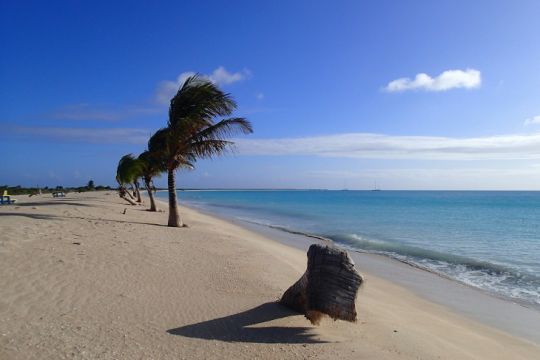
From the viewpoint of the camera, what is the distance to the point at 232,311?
5.49 meters

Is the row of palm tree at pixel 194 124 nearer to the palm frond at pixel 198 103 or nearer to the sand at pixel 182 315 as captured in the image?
the palm frond at pixel 198 103

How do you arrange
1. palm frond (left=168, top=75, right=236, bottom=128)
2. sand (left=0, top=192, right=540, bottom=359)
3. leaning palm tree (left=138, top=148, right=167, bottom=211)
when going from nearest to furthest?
1. sand (left=0, top=192, right=540, bottom=359)
2. palm frond (left=168, top=75, right=236, bottom=128)
3. leaning palm tree (left=138, top=148, right=167, bottom=211)

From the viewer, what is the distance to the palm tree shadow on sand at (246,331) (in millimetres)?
4621

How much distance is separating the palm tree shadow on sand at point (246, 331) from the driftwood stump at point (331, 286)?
329mm

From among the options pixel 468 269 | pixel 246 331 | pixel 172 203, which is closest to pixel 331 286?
pixel 246 331

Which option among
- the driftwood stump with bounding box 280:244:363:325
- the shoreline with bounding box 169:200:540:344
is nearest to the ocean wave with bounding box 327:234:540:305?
the shoreline with bounding box 169:200:540:344

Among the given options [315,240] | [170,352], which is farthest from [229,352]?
[315,240]

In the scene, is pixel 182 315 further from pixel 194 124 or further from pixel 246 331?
pixel 194 124

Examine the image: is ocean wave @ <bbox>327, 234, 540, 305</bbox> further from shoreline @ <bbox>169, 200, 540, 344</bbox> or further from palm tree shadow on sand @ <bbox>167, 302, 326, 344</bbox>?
palm tree shadow on sand @ <bbox>167, 302, 326, 344</bbox>

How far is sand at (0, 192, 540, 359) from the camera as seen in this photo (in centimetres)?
427

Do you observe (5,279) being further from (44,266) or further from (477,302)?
(477,302)

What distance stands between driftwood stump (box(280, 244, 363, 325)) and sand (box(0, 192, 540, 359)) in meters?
0.25

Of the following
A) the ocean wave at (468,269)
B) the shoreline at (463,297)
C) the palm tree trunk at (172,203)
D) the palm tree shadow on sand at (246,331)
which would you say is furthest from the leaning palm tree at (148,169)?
the palm tree shadow on sand at (246,331)

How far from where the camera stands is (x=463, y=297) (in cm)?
916
